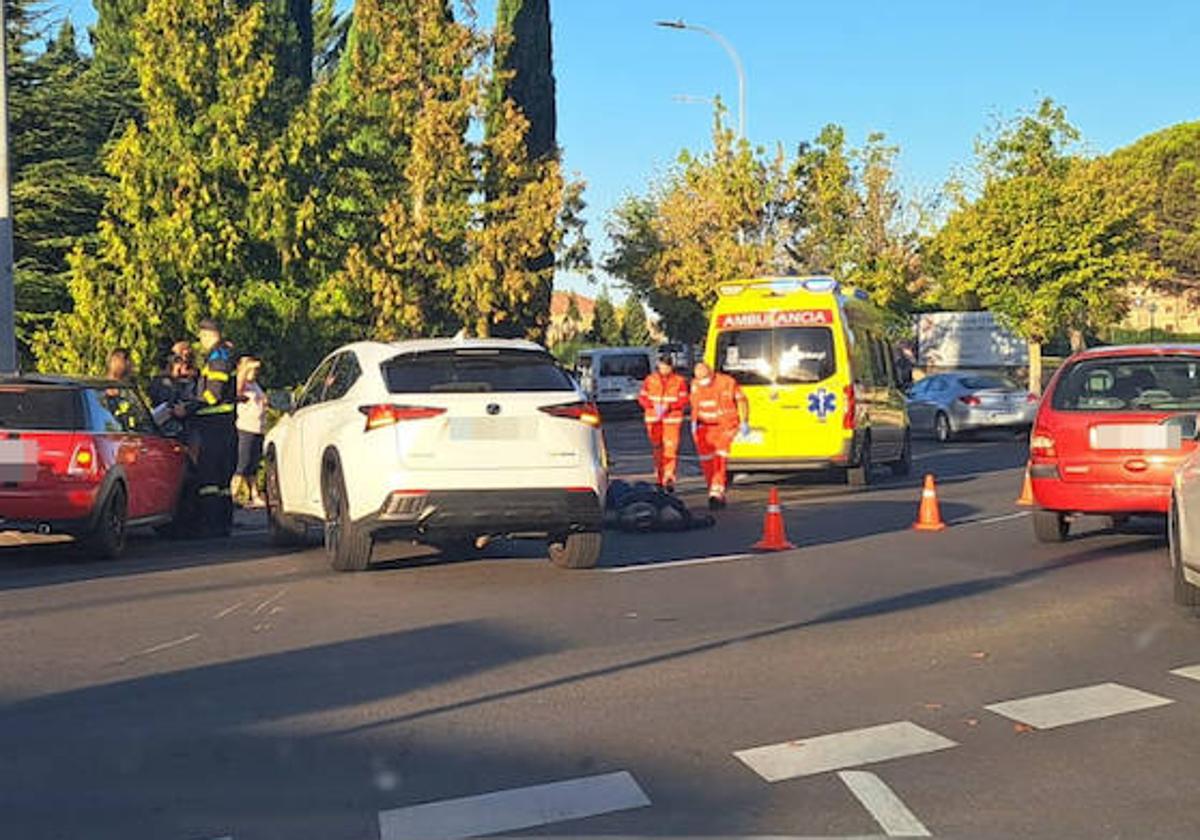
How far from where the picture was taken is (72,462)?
1121 cm

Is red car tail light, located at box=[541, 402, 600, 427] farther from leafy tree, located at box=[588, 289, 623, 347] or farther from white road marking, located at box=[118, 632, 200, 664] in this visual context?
leafy tree, located at box=[588, 289, 623, 347]

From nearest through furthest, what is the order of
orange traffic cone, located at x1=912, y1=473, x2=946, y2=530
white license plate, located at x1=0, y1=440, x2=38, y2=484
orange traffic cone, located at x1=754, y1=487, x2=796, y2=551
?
1. white license plate, located at x1=0, y1=440, x2=38, y2=484
2. orange traffic cone, located at x1=754, y1=487, x2=796, y2=551
3. orange traffic cone, located at x1=912, y1=473, x2=946, y2=530

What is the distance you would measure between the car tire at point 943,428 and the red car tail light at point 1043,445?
1686cm

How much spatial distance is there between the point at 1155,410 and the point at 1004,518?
3.39 metres

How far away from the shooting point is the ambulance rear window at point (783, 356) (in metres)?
17.5

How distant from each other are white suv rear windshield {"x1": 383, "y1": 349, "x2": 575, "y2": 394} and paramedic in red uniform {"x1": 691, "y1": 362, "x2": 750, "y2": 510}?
569 centimetres

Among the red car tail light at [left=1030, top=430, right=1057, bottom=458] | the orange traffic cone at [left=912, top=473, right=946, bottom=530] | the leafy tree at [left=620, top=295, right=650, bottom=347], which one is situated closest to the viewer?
the red car tail light at [left=1030, top=430, right=1057, bottom=458]

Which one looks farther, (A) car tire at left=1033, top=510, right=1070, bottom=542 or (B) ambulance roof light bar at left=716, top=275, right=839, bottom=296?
(B) ambulance roof light bar at left=716, top=275, right=839, bottom=296

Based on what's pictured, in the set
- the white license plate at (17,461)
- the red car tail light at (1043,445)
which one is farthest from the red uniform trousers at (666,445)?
the white license plate at (17,461)

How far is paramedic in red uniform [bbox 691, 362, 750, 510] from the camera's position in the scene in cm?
1605

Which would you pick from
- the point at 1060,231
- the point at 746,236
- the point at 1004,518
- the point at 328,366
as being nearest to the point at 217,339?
the point at 328,366

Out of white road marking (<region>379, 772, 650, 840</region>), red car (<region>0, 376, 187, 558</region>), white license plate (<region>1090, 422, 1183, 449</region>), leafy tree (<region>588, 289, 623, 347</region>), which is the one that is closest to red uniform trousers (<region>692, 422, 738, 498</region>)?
white license plate (<region>1090, 422, 1183, 449</region>)

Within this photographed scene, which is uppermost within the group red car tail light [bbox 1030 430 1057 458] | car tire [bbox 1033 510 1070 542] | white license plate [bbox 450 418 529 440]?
white license plate [bbox 450 418 529 440]

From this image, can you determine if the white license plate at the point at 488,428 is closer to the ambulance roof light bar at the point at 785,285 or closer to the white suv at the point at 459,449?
the white suv at the point at 459,449
